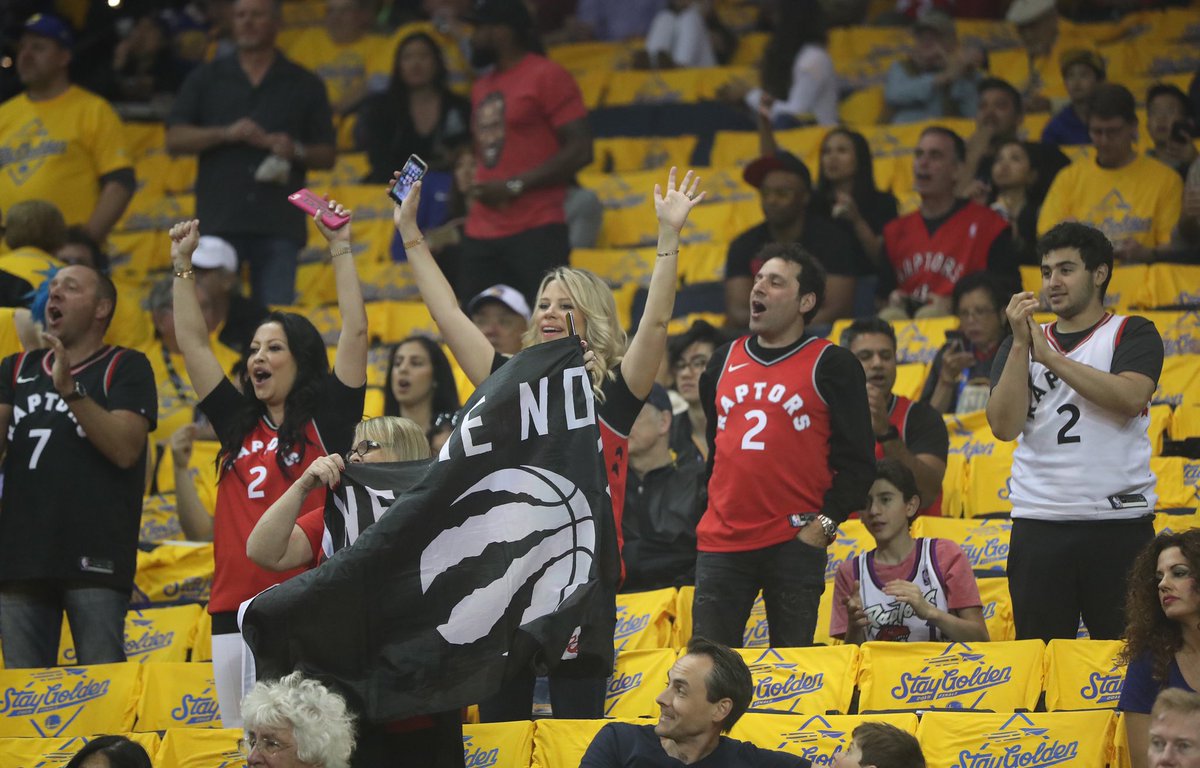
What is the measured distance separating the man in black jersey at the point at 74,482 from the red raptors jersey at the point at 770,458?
2.21 meters

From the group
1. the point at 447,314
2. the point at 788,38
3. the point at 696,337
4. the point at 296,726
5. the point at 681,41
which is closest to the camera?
the point at 296,726

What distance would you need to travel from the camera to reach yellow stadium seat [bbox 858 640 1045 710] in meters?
5.77

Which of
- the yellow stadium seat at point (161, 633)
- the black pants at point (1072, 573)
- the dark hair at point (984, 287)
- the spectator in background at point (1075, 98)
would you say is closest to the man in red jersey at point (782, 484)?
the black pants at point (1072, 573)

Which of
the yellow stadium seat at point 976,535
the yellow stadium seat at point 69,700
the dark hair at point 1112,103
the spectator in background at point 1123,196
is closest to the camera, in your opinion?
the yellow stadium seat at point 69,700

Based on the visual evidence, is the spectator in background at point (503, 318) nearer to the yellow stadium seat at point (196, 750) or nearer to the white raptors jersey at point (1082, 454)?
the yellow stadium seat at point (196, 750)

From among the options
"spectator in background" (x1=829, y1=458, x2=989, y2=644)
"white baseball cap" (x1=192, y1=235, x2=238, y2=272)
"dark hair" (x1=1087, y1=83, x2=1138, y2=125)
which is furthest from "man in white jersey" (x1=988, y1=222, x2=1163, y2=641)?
"white baseball cap" (x1=192, y1=235, x2=238, y2=272)

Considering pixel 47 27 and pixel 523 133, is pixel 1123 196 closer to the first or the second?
pixel 523 133

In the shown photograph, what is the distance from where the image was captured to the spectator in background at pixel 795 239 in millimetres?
9227

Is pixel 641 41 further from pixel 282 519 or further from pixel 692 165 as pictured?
pixel 282 519

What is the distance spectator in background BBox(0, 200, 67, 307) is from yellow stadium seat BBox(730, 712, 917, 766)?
13.4ft

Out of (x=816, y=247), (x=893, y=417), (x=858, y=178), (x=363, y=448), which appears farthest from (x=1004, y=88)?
(x=363, y=448)

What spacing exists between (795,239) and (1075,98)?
2282 millimetres

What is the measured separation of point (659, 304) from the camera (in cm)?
510

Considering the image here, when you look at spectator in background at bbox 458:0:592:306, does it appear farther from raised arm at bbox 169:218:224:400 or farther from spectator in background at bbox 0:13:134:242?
raised arm at bbox 169:218:224:400
